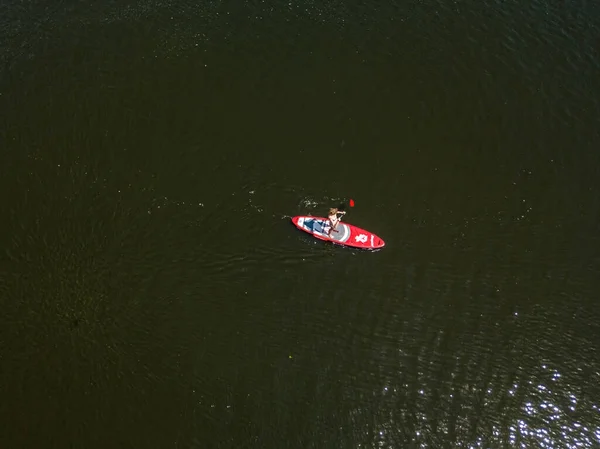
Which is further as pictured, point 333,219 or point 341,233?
point 341,233

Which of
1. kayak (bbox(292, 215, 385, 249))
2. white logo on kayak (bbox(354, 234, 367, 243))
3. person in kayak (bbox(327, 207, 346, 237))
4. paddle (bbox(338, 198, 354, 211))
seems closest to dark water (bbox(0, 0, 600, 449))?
paddle (bbox(338, 198, 354, 211))

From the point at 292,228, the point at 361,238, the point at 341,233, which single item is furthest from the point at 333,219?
the point at 292,228

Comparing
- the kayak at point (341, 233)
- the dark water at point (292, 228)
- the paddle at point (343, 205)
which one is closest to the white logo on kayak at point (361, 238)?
the kayak at point (341, 233)

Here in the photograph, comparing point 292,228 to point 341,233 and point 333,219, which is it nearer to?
point 333,219

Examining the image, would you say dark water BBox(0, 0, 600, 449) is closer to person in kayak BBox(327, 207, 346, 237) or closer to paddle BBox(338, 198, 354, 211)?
paddle BBox(338, 198, 354, 211)

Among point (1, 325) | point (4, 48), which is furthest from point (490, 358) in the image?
point (4, 48)

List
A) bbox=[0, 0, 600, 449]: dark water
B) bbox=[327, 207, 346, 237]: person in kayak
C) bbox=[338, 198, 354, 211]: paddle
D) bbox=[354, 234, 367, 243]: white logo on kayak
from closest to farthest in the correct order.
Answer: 1. bbox=[0, 0, 600, 449]: dark water
2. bbox=[327, 207, 346, 237]: person in kayak
3. bbox=[354, 234, 367, 243]: white logo on kayak
4. bbox=[338, 198, 354, 211]: paddle
